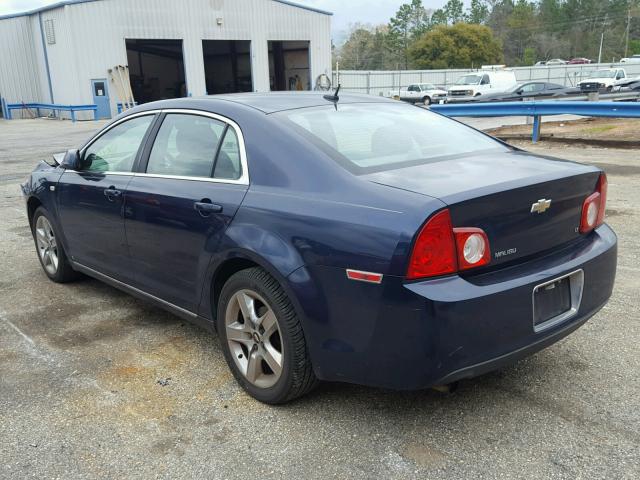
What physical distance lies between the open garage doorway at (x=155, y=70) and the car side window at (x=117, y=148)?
131ft

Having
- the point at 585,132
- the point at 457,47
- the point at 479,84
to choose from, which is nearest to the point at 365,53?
the point at 457,47

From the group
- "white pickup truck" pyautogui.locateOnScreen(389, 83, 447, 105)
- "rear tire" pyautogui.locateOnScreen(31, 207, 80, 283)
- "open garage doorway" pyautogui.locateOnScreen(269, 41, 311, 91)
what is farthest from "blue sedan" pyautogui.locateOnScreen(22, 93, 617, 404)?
"open garage doorway" pyautogui.locateOnScreen(269, 41, 311, 91)

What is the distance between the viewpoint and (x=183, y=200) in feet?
11.5

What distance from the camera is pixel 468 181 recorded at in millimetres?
2805

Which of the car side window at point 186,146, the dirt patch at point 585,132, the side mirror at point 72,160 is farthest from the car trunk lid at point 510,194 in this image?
the dirt patch at point 585,132

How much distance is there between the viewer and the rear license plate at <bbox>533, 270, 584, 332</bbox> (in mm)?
2784

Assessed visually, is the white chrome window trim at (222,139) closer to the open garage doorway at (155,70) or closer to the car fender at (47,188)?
the car fender at (47,188)

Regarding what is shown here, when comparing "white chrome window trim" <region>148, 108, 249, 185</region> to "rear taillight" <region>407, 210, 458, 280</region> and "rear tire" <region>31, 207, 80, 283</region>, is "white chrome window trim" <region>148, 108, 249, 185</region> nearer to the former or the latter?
"rear taillight" <region>407, 210, 458, 280</region>

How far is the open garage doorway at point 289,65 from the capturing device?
42.2m

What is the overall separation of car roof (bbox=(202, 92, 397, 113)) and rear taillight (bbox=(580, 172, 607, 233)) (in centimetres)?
155

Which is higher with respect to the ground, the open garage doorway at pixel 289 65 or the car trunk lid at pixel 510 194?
the open garage doorway at pixel 289 65

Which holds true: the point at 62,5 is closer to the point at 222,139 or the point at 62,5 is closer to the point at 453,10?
the point at 222,139

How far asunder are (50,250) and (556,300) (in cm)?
425

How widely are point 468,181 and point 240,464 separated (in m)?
1.66
